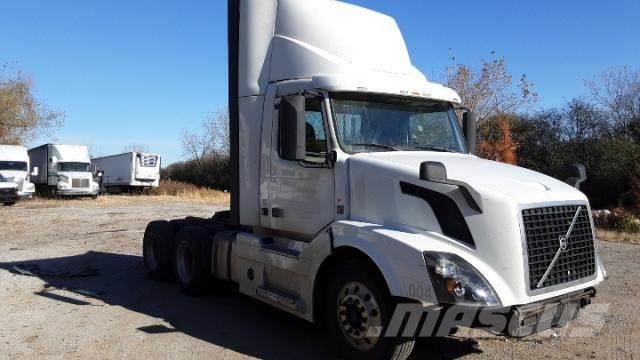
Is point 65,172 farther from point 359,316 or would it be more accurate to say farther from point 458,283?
point 458,283

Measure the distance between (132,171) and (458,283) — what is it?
41258 mm

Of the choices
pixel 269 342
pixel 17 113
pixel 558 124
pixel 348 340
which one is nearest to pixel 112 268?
pixel 269 342

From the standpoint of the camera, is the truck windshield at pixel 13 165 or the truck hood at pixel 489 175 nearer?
the truck hood at pixel 489 175

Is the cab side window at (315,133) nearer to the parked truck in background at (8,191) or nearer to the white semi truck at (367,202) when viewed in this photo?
the white semi truck at (367,202)

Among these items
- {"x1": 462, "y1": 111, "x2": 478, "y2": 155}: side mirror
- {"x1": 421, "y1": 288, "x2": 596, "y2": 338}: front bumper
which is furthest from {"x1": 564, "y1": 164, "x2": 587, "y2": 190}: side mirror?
{"x1": 421, "y1": 288, "x2": 596, "y2": 338}: front bumper

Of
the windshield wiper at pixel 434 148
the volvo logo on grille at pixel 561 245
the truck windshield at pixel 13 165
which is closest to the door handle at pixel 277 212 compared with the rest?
the windshield wiper at pixel 434 148

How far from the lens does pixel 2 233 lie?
1584 centimetres

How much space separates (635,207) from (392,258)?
28.9 metres

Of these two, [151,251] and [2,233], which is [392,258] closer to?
[151,251]

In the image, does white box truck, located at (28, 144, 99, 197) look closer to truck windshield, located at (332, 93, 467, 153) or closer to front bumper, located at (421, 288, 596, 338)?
truck windshield, located at (332, 93, 467, 153)

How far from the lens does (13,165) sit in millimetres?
30281

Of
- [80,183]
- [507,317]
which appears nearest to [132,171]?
[80,183]

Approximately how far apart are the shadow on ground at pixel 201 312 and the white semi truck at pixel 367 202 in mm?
405

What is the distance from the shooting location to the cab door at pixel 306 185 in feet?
18.2
